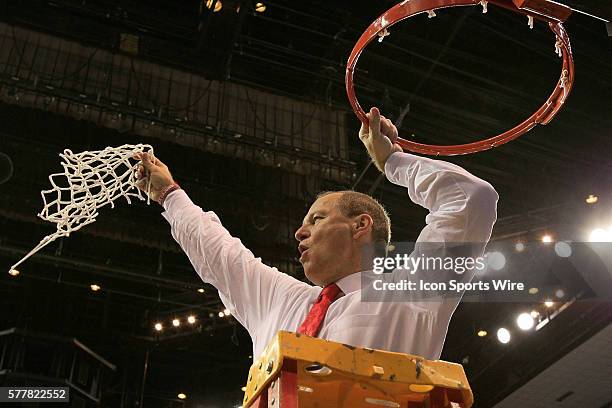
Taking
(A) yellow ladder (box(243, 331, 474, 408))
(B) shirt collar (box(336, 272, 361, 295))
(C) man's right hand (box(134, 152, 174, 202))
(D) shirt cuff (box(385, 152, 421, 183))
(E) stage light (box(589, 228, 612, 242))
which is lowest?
(A) yellow ladder (box(243, 331, 474, 408))

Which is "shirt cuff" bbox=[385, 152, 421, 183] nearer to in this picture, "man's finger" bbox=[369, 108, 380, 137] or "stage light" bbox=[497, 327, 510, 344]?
"man's finger" bbox=[369, 108, 380, 137]

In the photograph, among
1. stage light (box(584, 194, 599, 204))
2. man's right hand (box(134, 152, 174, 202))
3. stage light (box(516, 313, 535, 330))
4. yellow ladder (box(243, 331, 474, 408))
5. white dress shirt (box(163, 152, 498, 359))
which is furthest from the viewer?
stage light (box(516, 313, 535, 330))

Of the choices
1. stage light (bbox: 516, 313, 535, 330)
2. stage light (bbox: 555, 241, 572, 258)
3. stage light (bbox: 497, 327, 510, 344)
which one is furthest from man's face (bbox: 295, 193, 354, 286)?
stage light (bbox: 497, 327, 510, 344)

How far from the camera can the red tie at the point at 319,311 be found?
5.59 feet

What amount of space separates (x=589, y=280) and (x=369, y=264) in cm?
676

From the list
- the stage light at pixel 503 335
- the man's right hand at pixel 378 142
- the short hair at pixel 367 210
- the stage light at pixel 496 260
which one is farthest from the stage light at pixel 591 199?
the man's right hand at pixel 378 142

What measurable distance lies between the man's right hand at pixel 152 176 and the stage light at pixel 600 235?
5.90 m

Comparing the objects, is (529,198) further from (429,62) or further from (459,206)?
(459,206)

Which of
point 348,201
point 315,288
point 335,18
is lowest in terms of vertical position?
point 315,288

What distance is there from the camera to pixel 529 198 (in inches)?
273

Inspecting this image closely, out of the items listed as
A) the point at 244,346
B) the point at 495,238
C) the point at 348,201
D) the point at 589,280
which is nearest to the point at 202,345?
the point at 244,346

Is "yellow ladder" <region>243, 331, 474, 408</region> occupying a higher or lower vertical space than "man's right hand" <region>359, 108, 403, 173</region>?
lower

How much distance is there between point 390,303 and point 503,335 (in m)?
7.66

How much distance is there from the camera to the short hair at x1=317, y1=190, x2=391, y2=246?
2.06 meters
